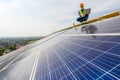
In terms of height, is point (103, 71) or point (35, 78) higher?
point (103, 71)

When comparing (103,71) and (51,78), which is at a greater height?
Answer: (103,71)

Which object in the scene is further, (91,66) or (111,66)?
(91,66)

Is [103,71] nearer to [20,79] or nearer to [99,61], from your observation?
[99,61]

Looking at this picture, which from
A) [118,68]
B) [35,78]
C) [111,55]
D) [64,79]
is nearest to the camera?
[118,68]

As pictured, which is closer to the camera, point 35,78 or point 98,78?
point 98,78

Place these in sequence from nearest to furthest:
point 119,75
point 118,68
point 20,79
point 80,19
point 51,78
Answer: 1. point 119,75
2. point 118,68
3. point 51,78
4. point 20,79
5. point 80,19

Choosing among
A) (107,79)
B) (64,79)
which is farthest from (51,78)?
(107,79)

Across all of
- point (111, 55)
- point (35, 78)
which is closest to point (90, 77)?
point (111, 55)

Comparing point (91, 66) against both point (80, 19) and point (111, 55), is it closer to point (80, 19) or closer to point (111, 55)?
point (111, 55)

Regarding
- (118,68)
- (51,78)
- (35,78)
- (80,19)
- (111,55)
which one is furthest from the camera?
(80,19)
